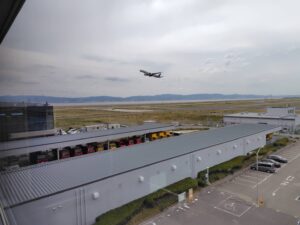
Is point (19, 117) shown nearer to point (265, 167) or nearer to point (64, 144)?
Result: point (64, 144)

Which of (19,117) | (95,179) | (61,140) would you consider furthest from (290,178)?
(61,140)

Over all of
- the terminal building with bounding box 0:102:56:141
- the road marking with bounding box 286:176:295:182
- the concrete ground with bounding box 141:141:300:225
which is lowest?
the road marking with bounding box 286:176:295:182

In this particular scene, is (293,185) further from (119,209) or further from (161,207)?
(119,209)

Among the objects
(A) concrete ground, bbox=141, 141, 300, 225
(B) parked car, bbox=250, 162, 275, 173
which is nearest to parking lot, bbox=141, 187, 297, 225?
(A) concrete ground, bbox=141, 141, 300, 225

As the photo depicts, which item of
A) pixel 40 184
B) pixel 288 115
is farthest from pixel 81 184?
pixel 288 115

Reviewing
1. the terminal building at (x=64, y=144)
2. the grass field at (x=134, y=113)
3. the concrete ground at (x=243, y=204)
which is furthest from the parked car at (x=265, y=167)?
the terminal building at (x=64, y=144)

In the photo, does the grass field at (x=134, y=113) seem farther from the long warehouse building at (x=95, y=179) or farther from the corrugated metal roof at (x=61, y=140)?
the long warehouse building at (x=95, y=179)

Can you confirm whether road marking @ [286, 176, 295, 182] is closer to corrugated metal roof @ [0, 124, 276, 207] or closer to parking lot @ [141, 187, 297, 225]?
corrugated metal roof @ [0, 124, 276, 207]
